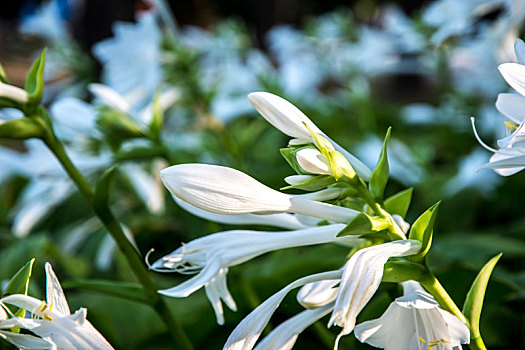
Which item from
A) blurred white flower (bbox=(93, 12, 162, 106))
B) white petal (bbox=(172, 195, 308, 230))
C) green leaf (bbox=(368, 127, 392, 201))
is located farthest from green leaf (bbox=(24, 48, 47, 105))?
blurred white flower (bbox=(93, 12, 162, 106))

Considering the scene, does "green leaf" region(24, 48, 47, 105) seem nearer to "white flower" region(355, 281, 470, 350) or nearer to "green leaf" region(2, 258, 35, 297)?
"green leaf" region(2, 258, 35, 297)

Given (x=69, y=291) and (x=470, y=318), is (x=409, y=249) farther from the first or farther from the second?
(x=69, y=291)

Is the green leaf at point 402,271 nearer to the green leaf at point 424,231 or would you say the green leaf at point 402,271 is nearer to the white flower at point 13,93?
the green leaf at point 424,231

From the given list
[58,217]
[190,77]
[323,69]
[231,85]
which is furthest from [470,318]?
[323,69]

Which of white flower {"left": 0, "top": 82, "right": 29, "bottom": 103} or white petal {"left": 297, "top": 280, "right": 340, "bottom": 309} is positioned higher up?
white flower {"left": 0, "top": 82, "right": 29, "bottom": 103}

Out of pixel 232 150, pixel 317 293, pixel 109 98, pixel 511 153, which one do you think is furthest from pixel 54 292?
pixel 232 150

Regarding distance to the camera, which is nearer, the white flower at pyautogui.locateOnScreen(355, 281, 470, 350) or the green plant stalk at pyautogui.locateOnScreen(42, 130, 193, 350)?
the white flower at pyautogui.locateOnScreen(355, 281, 470, 350)

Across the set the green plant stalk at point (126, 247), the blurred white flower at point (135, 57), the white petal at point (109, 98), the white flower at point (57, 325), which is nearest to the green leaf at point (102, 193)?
the green plant stalk at point (126, 247)

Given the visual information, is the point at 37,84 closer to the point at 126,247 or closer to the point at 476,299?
the point at 126,247
